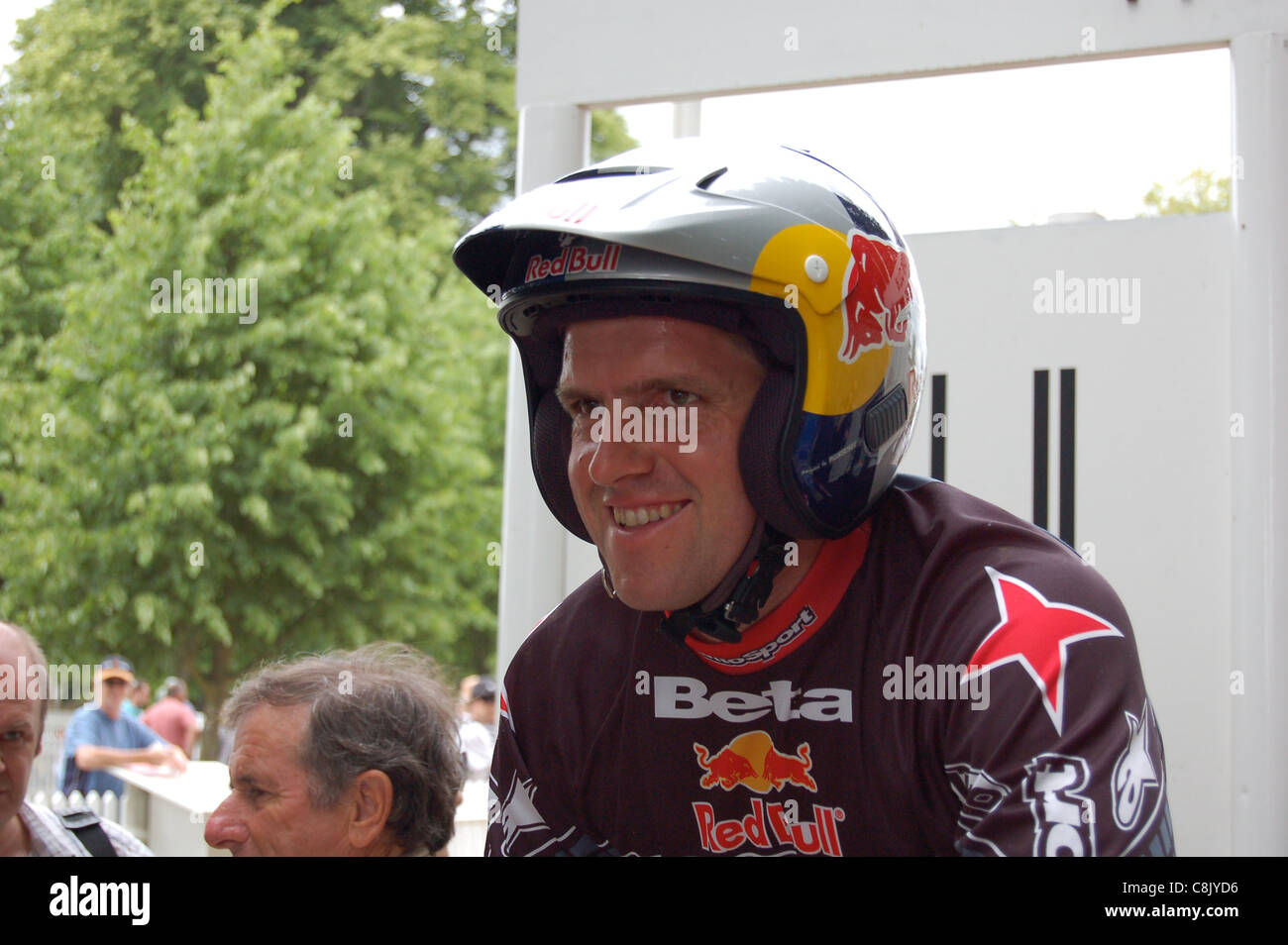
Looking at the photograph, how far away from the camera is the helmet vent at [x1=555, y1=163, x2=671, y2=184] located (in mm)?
2064

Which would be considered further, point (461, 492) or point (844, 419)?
point (461, 492)

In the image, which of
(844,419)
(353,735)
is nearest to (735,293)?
(844,419)

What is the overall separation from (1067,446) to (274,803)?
94.8 inches

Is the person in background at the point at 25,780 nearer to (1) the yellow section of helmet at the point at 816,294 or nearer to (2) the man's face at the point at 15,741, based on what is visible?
(2) the man's face at the point at 15,741

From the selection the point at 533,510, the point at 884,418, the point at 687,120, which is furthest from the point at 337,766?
the point at 687,120

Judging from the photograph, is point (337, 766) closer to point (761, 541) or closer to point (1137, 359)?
point (761, 541)

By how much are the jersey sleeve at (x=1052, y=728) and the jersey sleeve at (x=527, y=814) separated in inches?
27.7

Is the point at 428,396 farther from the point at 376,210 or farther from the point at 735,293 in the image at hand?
the point at 735,293

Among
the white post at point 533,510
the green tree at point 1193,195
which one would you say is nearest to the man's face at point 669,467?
the white post at point 533,510

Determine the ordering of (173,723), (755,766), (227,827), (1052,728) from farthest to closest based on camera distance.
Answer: (173,723), (227,827), (755,766), (1052,728)

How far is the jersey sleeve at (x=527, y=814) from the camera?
2205 mm

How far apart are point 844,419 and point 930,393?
2050 millimetres

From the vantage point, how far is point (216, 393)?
10.7 meters

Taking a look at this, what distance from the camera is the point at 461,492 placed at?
44.2 feet
